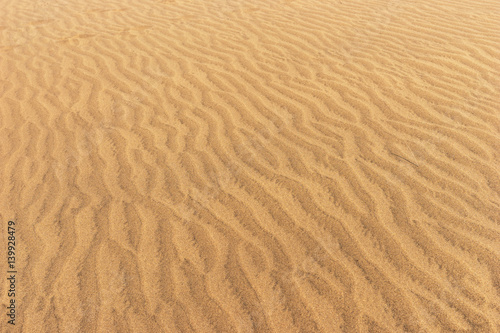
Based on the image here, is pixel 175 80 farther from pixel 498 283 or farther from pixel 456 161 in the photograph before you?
pixel 498 283

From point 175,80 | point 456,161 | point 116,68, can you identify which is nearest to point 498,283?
point 456,161

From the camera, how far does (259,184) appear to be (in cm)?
280

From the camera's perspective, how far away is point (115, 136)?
3.41 meters

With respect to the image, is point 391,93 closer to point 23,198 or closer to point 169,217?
point 169,217

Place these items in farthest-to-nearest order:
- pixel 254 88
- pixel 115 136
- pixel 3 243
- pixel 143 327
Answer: pixel 254 88, pixel 115 136, pixel 3 243, pixel 143 327

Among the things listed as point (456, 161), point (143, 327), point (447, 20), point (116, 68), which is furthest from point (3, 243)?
point (447, 20)

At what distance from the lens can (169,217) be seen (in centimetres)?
259

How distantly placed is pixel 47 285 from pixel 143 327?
0.66 meters

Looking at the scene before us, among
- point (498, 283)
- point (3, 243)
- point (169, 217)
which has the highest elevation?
point (498, 283)

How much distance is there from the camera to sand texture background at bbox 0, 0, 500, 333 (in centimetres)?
208

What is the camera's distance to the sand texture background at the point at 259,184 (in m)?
2.08

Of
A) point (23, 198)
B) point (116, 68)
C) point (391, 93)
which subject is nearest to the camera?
point (23, 198)

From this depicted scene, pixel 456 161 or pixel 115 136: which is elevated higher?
pixel 456 161

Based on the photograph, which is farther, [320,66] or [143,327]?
[320,66]
